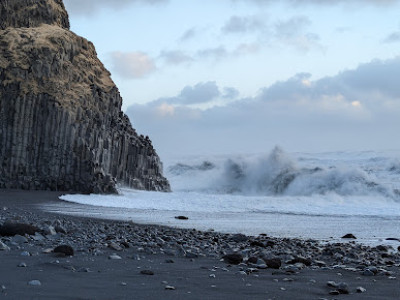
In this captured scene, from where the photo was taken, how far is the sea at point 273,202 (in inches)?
619

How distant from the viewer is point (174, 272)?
625 cm

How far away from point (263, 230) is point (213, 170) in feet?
127

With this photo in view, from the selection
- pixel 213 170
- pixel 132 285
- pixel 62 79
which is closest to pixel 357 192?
pixel 62 79

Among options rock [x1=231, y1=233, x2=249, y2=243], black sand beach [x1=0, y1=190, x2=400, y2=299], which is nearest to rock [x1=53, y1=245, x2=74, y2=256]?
black sand beach [x1=0, y1=190, x2=400, y2=299]

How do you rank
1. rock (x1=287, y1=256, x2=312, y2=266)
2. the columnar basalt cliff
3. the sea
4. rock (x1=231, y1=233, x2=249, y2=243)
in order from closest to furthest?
rock (x1=287, y1=256, x2=312, y2=266) < rock (x1=231, y1=233, x2=249, y2=243) < the sea < the columnar basalt cliff

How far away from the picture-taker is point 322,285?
5.80 m

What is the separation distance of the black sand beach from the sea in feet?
16.0

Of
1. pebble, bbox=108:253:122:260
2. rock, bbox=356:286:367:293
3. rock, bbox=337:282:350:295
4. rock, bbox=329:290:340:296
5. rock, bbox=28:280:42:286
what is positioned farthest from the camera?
pebble, bbox=108:253:122:260

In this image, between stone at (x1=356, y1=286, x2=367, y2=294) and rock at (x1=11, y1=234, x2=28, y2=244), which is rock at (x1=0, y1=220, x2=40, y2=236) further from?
stone at (x1=356, y1=286, x2=367, y2=294)

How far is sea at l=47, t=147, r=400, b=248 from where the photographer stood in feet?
51.6

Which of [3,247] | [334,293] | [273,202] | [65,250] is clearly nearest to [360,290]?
[334,293]

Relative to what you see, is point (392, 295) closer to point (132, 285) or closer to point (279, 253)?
point (132, 285)

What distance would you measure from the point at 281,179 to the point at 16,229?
30.8m

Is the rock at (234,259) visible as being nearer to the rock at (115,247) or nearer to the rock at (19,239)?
the rock at (115,247)
